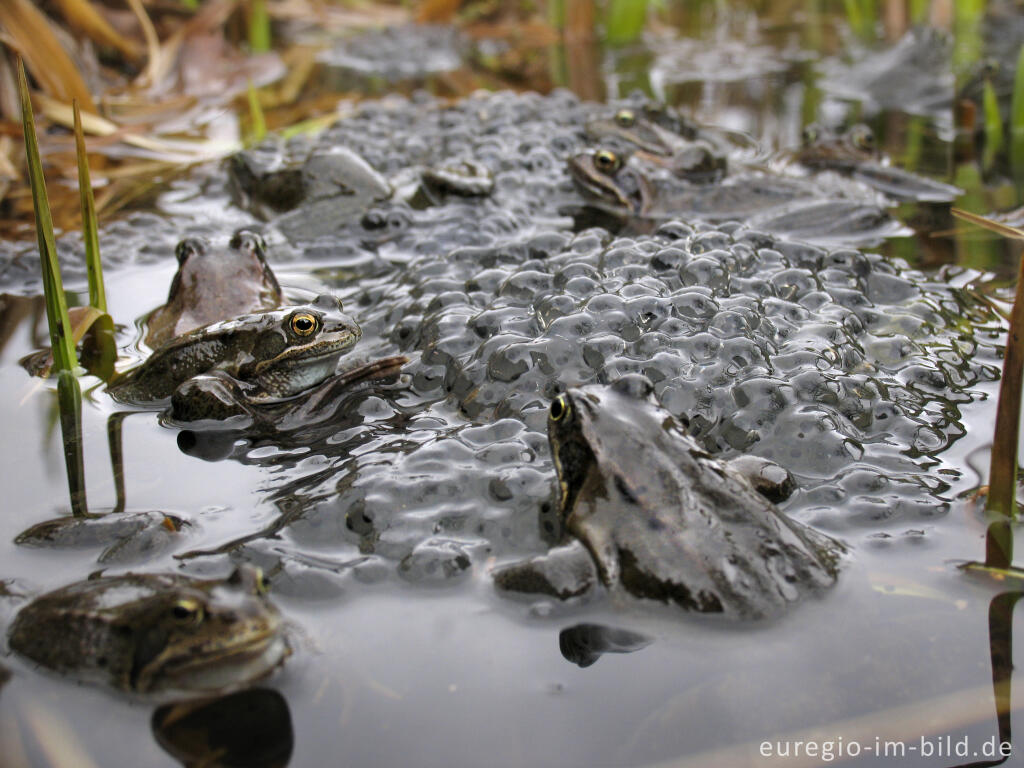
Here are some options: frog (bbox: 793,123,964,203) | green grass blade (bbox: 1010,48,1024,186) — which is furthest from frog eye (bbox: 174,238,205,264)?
green grass blade (bbox: 1010,48,1024,186)

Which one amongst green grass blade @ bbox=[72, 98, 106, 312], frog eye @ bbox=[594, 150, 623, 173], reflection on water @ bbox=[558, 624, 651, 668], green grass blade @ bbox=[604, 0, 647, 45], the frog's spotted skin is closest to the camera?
reflection on water @ bbox=[558, 624, 651, 668]

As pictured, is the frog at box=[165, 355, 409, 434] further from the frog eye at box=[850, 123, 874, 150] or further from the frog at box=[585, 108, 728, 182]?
the frog eye at box=[850, 123, 874, 150]

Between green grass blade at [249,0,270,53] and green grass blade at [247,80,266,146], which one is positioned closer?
green grass blade at [247,80,266,146]

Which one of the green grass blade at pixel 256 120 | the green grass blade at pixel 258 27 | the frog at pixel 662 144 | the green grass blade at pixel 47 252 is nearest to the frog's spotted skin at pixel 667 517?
the green grass blade at pixel 47 252

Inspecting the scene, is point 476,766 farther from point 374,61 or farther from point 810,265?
point 374,61

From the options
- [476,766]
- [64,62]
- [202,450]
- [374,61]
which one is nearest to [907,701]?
[476,766]

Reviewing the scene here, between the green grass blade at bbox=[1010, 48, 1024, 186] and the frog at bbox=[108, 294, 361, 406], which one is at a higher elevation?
the green grass blade at bbox=[1010, 48, 1024, 186]
